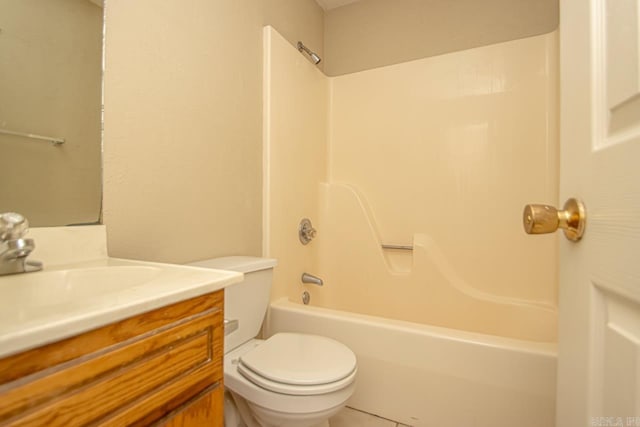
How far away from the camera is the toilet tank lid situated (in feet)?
3.68

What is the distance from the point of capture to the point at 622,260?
0.35 meters

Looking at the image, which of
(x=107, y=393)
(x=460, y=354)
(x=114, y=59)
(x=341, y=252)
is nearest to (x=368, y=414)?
(x=460, y=354)

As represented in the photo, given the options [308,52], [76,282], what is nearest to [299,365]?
[76,282]

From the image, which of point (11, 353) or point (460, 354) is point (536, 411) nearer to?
point (460, 354)

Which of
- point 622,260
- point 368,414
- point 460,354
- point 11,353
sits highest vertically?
point 622,260

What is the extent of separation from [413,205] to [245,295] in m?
1.26

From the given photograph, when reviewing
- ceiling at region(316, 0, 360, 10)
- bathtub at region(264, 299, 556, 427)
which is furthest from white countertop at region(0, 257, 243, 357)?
ceiling at region(316, 0, 360, 10)

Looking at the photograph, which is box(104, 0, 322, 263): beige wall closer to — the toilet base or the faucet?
the faucet

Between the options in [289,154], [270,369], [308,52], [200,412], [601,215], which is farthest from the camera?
[308,52]

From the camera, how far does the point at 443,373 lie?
3.80 ft

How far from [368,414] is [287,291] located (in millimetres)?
704

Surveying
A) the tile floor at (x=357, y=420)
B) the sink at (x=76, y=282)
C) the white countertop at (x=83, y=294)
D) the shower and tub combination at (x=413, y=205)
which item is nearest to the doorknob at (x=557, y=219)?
the white countertop at (x=83, y=294)

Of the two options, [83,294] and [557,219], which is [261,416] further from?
[557,219]

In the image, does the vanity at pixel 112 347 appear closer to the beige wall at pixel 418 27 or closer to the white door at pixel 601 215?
the white door at pixel 601 215
